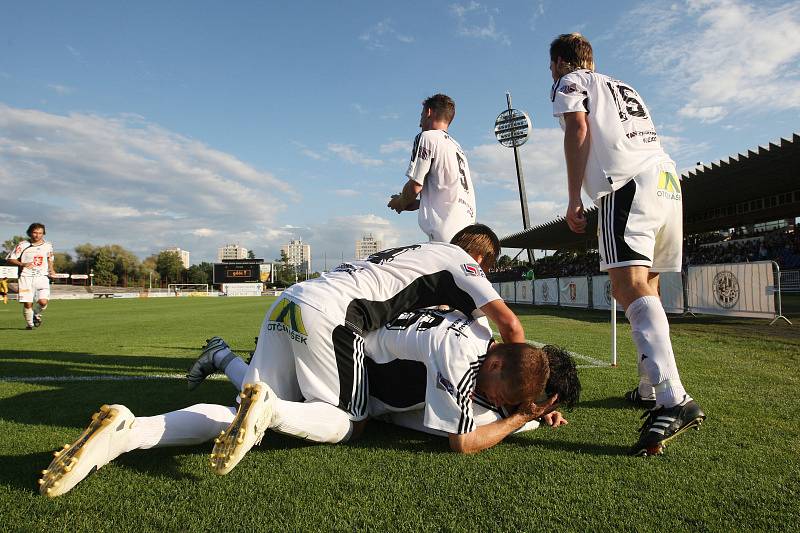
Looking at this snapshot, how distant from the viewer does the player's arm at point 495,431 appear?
7.16ft

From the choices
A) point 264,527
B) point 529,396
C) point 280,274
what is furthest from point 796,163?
point 280,274

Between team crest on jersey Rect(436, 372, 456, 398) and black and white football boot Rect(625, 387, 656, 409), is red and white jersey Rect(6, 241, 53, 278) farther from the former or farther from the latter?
black and white football boot Rect(625, 387, 656, 409)

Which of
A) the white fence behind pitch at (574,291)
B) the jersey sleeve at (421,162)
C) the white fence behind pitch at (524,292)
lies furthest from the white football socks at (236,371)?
the white fence behind pitch at (524,292)

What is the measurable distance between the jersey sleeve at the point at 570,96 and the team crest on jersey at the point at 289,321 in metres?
1.87

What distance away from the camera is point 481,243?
2990 millimetres

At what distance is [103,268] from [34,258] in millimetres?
98578

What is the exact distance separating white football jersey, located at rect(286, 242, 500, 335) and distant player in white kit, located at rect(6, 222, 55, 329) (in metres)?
10.5

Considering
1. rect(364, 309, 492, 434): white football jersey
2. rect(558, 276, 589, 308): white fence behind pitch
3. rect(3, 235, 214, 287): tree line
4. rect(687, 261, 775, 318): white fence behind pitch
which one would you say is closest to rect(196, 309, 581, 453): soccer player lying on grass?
rect(364, 309, 492, 434): white football jersey

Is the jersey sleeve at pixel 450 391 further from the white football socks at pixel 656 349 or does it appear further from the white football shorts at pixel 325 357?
the white football socks at pixel 656 349

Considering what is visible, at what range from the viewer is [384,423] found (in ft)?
9.38

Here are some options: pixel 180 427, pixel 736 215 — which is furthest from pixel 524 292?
pixel 180 427

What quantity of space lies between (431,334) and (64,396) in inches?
113

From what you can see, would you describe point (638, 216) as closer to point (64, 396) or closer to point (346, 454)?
point (346, 454)

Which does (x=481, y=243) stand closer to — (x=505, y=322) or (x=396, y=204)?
(x=505, y=322)
